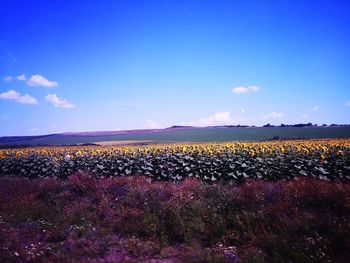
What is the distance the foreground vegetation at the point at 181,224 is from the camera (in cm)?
641

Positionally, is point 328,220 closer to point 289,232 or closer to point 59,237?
point 289,232

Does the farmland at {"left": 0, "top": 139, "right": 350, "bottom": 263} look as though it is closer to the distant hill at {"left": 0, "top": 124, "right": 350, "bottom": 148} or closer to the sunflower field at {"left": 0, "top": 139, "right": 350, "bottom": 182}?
the sunflower field at {"left": 0, "top": 139, "right": 350, "bottom": 182}

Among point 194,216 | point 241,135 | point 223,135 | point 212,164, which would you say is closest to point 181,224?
point 194,216

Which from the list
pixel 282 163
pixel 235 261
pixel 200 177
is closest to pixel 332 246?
pixel 235 261

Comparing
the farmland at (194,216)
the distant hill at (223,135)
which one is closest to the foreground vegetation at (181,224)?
the farmland at (194,216)

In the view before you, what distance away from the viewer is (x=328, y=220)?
22.7ft

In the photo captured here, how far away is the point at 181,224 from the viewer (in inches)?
312

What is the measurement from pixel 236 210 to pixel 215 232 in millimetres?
1147

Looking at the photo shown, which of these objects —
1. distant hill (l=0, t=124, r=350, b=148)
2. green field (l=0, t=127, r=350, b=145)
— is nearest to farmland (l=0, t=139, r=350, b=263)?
distant hill (l=0, t=124, r=350, b=148)

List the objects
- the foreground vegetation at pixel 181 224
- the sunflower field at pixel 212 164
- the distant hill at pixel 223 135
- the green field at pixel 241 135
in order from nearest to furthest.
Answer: the foreground vegetation at pixel 181 224 < the sunflower field at pixel 212 164 < the green field at pixel 241 135 < the distant hill at pixel 223 135

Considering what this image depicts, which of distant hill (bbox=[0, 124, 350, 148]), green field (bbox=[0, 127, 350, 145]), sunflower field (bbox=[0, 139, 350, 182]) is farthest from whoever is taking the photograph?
distant hill (bbox=[0, 124, 350, 148])

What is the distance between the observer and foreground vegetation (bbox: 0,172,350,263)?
6.41m

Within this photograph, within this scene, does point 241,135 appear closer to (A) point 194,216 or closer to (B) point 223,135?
(B) point 223,135

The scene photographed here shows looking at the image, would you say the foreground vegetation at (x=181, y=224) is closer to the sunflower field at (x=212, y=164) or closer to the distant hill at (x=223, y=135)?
the sunflower field at (x=212, y=164)
